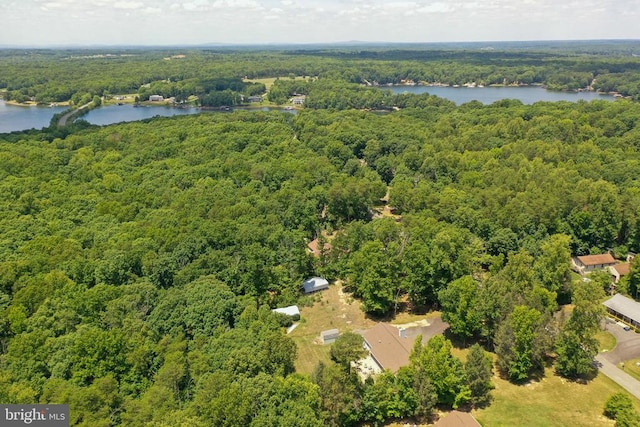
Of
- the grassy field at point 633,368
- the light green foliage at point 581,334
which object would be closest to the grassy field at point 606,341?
the grassy field at point 633,368

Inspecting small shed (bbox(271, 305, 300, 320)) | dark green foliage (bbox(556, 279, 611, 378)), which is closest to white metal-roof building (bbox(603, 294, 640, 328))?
dark green foliage (bbox(556, 279, 611, 378))

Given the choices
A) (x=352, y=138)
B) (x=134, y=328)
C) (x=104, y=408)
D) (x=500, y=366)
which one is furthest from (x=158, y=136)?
(x=500, y=366)

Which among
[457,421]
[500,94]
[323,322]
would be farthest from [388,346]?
[500,94]

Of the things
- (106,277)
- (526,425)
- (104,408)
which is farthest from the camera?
(106,277)

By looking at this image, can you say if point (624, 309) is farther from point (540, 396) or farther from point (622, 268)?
point (540, 396)

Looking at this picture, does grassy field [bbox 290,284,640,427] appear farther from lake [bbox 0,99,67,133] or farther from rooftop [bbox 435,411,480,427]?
lake [bbox 0,99,67,133]

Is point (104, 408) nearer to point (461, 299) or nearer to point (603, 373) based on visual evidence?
point (461, 299)

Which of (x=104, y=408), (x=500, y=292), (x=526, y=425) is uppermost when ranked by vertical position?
(x=500, y=292)
